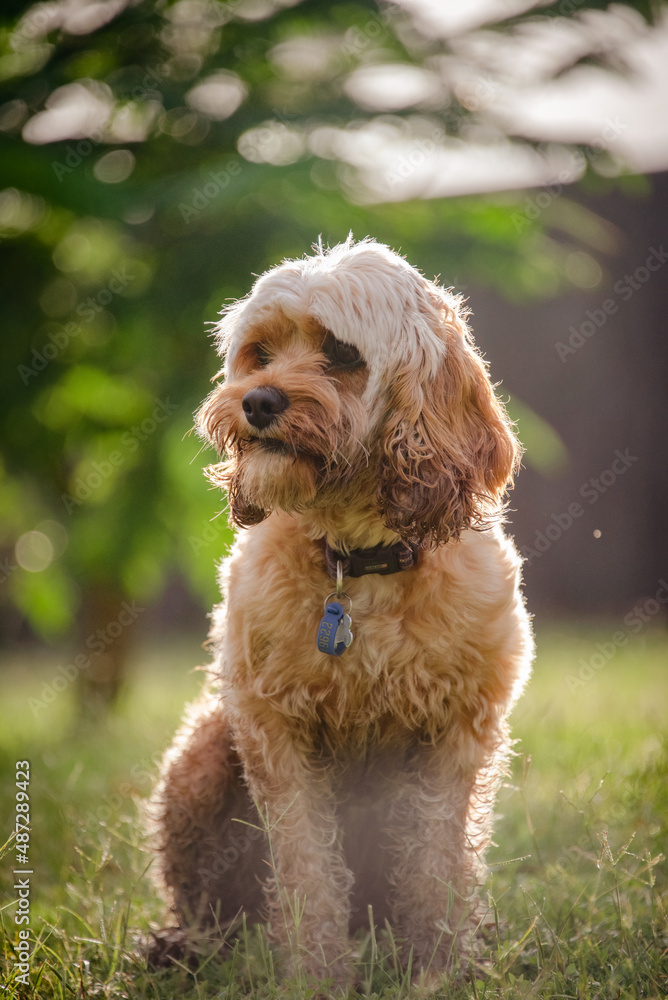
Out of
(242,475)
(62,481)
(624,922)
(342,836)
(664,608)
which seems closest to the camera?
(624,922)

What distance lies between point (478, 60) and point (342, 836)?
4242mm

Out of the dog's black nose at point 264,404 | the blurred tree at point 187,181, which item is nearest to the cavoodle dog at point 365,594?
the dog's black nose at point 264,404

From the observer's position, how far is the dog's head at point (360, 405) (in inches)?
89.4

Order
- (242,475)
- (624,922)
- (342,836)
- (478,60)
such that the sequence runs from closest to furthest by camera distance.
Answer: (624,922) < (242,475) < (342,836) < (478,60)

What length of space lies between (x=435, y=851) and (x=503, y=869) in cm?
91

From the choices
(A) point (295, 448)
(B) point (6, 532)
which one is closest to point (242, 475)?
(A) point (295, 448)

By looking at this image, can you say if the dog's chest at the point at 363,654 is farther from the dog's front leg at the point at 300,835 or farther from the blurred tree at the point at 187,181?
the blurred tree at the point at 187,181

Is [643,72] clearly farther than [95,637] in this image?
No

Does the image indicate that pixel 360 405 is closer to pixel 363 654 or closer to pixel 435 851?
pixel 363 654

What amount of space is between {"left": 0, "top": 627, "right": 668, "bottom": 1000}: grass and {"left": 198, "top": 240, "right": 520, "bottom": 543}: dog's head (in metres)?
0.95

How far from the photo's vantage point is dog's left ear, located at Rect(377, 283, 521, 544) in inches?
91.3

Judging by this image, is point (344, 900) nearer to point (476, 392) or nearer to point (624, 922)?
point (624, 922)

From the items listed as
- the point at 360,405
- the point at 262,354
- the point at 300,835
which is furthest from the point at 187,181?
the point at 300,835

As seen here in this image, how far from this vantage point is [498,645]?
2.38 m
